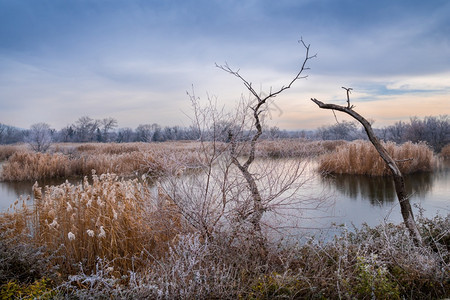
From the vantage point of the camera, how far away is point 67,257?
152 inches

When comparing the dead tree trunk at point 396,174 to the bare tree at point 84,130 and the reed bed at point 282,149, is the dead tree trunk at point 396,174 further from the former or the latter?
the bare tree at point 84,130

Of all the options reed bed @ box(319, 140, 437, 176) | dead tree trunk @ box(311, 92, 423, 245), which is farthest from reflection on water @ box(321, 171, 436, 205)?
dead tree trunk @ box(311, 92, 423, 245)

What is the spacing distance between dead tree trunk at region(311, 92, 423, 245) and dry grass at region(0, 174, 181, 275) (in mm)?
2243

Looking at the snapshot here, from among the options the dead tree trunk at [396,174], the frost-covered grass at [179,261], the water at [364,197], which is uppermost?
the dead tree trunk at [396,174]

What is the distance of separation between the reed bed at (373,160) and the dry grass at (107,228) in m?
7.71

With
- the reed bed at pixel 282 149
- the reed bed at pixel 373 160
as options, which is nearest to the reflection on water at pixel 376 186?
the reed bed at pixel 373 160

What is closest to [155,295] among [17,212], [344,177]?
[17,212]

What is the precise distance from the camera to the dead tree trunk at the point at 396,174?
381cm

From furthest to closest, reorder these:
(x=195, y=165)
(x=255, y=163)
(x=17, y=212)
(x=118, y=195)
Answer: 1. (x=17, y=212)
2. (x=118, y=195)
3. (x=255, y=163)
4. (x=195, y=165)

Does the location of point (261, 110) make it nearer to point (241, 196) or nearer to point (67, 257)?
point (241, 196)

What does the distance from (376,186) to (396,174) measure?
6.03 m

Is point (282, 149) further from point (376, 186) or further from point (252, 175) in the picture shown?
point (376, 186)

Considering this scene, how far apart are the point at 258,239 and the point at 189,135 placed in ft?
4.33

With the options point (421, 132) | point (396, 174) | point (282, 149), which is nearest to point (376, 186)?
point (396, 174)
